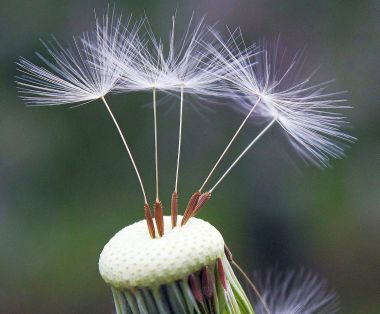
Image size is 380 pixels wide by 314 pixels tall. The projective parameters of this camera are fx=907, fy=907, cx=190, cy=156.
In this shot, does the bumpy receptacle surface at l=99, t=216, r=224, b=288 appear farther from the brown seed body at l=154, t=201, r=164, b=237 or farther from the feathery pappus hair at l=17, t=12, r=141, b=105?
the feathery pappus hair at l=17, t=12, r=141, b=105

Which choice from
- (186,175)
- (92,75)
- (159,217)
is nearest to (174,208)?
(159,217)

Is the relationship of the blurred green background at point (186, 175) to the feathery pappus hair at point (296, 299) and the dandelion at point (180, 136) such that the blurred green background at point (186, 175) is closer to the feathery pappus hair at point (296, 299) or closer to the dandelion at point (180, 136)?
the feathery pappus hair at point (296, 299)

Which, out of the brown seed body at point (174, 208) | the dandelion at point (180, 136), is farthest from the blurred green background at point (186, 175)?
the brown seed body at point (174, 208)

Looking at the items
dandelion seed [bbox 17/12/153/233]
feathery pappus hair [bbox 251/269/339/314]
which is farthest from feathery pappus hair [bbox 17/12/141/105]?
feathery pappus hair [bbox 251/269/339/314]

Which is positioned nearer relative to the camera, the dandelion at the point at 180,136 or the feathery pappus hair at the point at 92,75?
the dandelion at the point at 180,136

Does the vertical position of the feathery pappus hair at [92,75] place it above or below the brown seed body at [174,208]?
above

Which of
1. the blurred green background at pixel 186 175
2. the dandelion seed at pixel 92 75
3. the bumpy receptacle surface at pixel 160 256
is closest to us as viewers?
the bumpy receptacle surface at pixel 160 256
